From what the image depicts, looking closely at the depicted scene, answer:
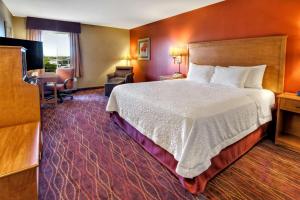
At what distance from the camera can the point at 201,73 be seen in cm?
376

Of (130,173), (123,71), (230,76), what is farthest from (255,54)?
(123,71)

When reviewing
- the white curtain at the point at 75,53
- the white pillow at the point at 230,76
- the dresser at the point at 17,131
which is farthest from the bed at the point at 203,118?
the white curtain at the point at 75,53

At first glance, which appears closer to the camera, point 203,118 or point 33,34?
point 203,118

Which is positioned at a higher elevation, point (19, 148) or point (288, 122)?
point (19, 148)

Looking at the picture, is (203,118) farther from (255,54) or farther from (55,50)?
(55,50)

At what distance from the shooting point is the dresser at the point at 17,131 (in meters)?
1.00

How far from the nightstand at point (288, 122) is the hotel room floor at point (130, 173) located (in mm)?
131

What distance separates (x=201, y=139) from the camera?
5.64 feet

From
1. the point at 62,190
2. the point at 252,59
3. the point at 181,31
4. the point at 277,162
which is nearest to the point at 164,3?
the point at 181,31

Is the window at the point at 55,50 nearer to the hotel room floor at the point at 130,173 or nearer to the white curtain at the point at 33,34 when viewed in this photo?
the white curtain at the point at 33,34

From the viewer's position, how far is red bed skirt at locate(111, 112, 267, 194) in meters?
1.76

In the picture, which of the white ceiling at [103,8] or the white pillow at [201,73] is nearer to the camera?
the white pillow at [201,73]

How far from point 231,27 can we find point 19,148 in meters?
3.85

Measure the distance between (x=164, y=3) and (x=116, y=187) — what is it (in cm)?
376
